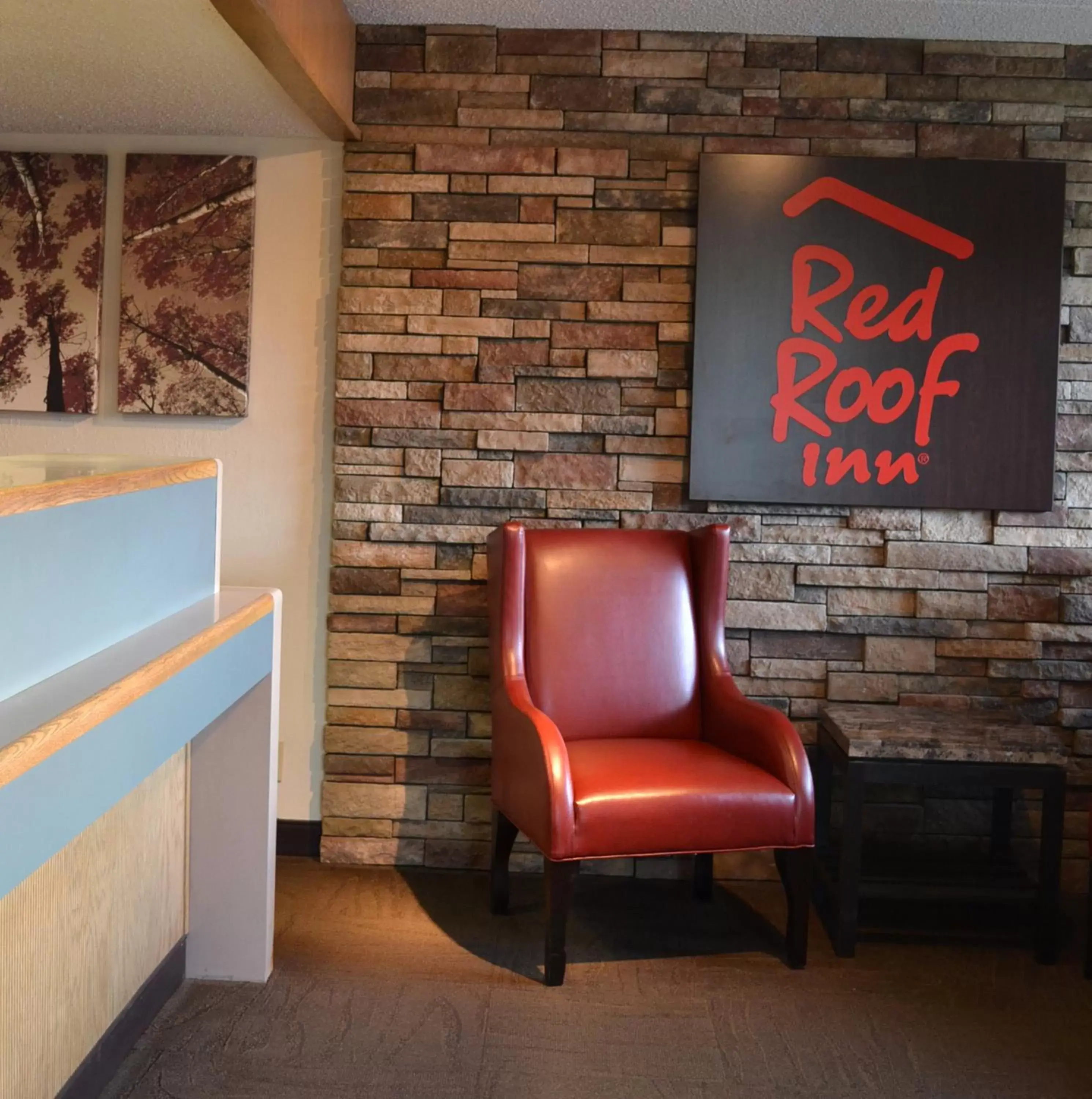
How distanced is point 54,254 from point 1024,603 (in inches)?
117

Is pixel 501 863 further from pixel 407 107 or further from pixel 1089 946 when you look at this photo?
pixel 407 107

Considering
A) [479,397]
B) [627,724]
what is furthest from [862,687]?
[479,397]

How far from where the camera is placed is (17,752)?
52.5 inches

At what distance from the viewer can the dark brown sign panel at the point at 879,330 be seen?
331 centimetres

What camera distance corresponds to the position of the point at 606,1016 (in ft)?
8.41

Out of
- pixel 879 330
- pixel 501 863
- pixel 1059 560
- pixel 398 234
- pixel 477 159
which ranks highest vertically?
pixel 477 159

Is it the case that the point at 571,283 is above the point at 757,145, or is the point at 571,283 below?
below

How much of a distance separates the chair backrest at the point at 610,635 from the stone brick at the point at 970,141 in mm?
Answer: 1358

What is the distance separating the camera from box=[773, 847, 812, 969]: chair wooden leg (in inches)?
110

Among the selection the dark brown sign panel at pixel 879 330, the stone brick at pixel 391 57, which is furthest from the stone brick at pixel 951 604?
the stone brick at pixel 391 57

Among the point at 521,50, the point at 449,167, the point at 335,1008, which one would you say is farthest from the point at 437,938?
the point at 521,50

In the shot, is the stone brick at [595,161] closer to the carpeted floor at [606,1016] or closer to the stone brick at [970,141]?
the stone brick at [970,141]

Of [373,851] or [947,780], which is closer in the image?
Result: [947,780]

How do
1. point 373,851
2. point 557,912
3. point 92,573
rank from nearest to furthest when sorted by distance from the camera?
point 92,573 → point 557,912 → point 373,851
